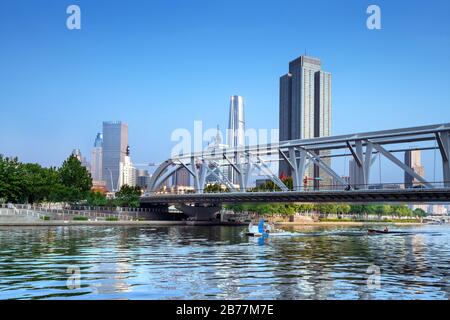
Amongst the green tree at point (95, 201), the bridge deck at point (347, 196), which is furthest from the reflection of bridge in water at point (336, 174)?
the green tree at point (95, 201)

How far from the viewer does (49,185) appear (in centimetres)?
12475

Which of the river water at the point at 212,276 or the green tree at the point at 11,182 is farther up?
the green tree at the point at 11,182

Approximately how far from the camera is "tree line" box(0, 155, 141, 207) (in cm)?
11294

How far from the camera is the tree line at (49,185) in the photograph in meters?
113

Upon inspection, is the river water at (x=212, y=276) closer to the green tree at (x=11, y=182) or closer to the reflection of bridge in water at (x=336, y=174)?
the reflection of bridge in water at (x=336, y=174)

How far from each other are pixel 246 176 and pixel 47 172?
52.6 m

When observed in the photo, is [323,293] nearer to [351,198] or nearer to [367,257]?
[367,257]

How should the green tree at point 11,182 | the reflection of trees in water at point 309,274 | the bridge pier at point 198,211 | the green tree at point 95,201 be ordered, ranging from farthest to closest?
the bridge pier at point 198,211, the green tree at point 95,201, the green tree at point 11,182, the reflection of trees in water at point 309,274

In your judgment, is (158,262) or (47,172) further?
(47,172)

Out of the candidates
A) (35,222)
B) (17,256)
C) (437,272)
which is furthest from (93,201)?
(437,272)

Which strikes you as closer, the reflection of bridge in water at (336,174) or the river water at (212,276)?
the river water at (212,276)

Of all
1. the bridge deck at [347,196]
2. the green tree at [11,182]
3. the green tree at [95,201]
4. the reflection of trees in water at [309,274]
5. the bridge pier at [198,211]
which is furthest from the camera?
the bridge pier at [198,211]

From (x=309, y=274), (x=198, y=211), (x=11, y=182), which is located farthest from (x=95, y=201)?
A: (x=309, y=274)

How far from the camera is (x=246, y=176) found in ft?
366
